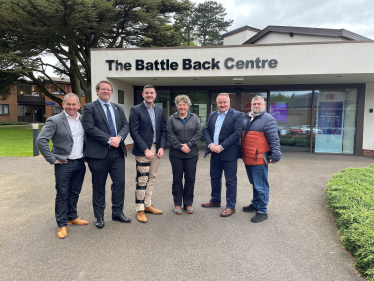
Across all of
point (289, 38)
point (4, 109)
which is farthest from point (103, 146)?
point (4, 109)

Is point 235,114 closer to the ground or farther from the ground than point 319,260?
farther from the ground

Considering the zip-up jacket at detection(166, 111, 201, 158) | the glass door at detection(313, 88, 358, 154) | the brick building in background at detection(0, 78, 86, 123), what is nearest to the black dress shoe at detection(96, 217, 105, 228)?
the zip-up jacket at detection(166, 111, 201, 158)

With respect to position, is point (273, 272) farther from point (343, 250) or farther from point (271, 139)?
point (271, 139)

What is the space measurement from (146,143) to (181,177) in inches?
30.3

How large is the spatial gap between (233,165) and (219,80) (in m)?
6.47

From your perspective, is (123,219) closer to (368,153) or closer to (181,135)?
(181,135)

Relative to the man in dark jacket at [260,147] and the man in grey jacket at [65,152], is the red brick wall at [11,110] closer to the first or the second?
the man in grey jacket at [65,152]

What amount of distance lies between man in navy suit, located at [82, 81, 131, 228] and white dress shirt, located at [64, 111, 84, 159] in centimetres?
7

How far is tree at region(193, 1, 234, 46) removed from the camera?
33.4 meters

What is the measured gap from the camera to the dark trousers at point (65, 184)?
3279mm

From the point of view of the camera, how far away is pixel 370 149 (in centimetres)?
992

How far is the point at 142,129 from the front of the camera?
388cm

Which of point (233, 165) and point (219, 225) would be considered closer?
point (219, 225)

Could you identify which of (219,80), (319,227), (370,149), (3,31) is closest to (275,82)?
(219,80)
